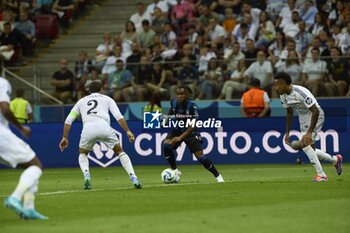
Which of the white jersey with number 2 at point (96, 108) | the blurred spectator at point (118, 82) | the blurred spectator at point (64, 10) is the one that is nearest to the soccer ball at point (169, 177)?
the white jersey with number 2 at point (96, 108)

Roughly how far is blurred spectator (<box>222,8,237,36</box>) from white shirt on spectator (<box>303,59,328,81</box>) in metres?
4.65

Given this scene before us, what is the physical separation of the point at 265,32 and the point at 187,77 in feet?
11.5

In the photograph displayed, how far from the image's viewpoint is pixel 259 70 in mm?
26953

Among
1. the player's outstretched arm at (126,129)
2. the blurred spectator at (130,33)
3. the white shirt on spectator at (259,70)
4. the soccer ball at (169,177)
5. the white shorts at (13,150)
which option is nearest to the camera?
the white shorts at (13,150)

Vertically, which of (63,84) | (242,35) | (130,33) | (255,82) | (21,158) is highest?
(21,158)

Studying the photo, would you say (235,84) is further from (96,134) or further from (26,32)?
(96,134)

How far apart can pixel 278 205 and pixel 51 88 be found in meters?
16.7

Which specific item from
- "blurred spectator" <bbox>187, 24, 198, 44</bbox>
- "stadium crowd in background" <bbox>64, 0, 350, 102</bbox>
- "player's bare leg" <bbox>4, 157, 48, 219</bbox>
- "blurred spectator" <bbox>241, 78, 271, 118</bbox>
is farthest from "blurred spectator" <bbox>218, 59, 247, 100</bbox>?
"player's bare leg" <bbox>4, 157, 48, 219</bbox>

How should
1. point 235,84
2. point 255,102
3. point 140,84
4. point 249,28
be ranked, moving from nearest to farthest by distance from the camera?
1. point 255,102
2. point 235,84
3. point 140,84
4. point 249,28

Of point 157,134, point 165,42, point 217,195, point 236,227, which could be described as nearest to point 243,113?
point 157,134

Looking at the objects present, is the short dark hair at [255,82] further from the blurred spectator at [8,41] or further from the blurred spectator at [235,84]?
the blurred spectator at [8,41]

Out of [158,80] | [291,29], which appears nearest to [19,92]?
[158,80]

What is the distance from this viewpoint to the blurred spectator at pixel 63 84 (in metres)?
29.1

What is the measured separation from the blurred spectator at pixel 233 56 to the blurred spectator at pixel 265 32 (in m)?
0.91
